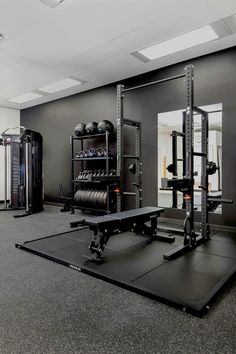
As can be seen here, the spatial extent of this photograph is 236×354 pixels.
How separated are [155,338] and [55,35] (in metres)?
4.05

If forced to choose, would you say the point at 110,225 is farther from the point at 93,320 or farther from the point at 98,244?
the point at 93,320

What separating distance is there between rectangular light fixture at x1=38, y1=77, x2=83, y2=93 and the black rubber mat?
3.73 meters

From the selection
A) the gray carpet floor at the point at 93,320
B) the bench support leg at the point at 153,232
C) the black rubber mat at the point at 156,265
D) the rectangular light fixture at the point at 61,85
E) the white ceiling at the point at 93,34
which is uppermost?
the rectangular light fixture at the point at 61,85

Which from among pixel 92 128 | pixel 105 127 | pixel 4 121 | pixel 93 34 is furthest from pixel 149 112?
pixel 4 121

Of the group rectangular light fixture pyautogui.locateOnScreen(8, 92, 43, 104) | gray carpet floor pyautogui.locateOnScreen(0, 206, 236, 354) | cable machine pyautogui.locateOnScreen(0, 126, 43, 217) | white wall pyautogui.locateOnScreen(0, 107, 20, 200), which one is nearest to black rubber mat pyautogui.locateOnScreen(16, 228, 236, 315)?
gray carpet floor pyautogui.locateOnScreen(0, 206, 236, 354)

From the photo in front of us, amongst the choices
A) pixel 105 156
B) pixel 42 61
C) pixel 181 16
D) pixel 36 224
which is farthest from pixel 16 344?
pixel 42 61

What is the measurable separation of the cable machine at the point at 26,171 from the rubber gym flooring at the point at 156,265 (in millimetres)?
2654

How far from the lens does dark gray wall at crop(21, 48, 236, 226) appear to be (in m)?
4.24

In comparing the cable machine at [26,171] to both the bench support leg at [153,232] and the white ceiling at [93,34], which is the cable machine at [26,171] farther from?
the bench support leg at [153,232]

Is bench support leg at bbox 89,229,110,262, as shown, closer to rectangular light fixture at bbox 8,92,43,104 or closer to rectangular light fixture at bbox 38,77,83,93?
rectangular light fixture at bbox 38,77,83,93

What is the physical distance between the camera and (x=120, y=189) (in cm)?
381

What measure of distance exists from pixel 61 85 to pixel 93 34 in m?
2.63

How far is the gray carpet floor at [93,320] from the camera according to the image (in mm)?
1481

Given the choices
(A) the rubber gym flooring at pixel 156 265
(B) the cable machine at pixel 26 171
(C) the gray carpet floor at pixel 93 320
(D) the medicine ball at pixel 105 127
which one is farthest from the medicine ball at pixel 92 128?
(C) the gray carpet floor at pixel 93 320
